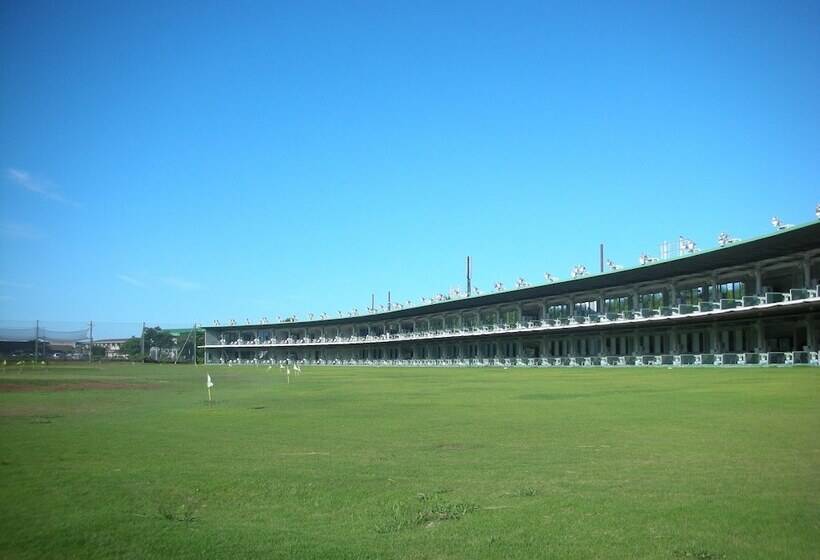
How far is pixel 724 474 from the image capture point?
10391mm

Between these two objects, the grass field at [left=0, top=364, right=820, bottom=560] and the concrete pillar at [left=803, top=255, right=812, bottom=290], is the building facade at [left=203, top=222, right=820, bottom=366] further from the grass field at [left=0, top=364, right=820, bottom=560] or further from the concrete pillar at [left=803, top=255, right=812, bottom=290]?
the grass field at [left=0, top=364, right=820, bottom=560]

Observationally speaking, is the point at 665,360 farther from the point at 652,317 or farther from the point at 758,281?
the point at 758,281

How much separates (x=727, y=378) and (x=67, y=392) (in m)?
29.2

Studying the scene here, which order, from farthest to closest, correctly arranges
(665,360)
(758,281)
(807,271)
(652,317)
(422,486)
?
1. (652,317)
2. (665,360)
3. (758,281)
4. (807,271)
5. (422,486)

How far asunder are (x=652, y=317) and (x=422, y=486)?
5487cm

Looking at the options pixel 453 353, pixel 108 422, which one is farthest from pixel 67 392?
pixel 453 353

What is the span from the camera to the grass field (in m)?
7.67

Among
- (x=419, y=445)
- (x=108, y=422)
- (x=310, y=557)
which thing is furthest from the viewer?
(x=108, y=422)

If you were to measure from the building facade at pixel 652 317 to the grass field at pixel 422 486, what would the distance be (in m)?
32.3

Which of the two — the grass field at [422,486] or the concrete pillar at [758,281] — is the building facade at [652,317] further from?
the grass field at [422,486]

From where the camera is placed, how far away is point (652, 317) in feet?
202

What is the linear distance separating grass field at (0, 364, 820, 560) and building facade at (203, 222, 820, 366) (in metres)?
32.3

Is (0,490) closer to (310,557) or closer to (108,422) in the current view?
(310,557)

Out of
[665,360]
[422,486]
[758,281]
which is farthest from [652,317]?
[422,486]
